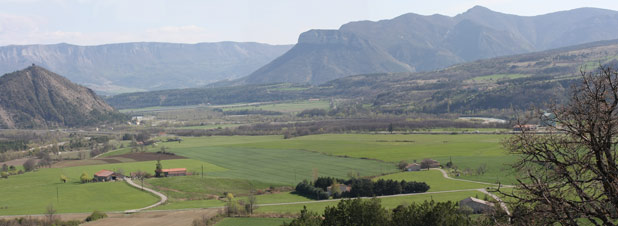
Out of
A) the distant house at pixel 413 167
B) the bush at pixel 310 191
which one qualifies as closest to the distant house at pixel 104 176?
the bush at pixel 310 191

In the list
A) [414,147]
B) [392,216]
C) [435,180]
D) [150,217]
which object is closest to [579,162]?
[392,216]

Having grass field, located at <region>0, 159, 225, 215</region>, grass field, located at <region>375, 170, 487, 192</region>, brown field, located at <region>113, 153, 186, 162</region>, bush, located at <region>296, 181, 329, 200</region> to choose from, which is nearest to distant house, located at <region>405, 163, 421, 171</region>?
grass field, located at <region>375, 170, 487, 192</region>

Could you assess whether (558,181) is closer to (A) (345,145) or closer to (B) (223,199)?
(B) (223,199)

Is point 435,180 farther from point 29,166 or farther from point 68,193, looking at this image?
point 29,166

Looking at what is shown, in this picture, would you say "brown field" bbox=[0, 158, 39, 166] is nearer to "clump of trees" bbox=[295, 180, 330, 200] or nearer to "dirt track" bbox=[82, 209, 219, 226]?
"dirt track" bbox=[82, 209, 219, 226]

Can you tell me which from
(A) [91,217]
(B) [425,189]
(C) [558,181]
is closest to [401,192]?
(B) [425,189]
